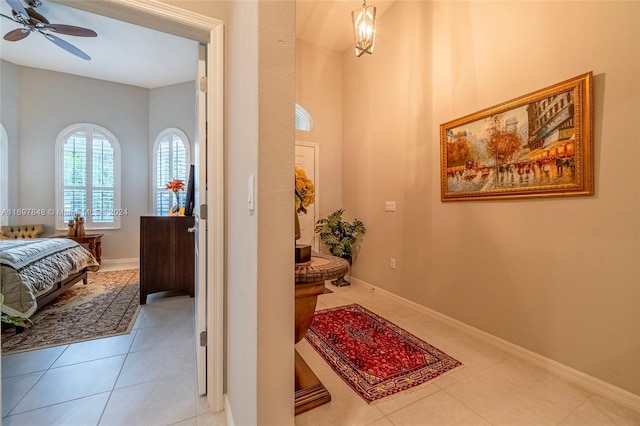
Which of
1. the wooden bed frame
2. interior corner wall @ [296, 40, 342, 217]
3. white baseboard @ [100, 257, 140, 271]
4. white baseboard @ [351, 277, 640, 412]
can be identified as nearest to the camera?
white baseboard @ [351, 277, 640, 412]

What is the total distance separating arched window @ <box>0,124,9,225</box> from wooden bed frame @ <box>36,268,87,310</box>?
1.88 m

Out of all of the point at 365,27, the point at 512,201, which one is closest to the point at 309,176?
the point at 365,27

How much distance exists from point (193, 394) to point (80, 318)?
5.96ft

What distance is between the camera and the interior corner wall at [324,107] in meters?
3.75

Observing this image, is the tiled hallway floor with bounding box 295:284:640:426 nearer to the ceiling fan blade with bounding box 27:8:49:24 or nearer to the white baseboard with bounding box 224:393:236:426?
the white baseboard with bounding box 224:393:236:426

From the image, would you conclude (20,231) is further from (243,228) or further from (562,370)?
(562,370)

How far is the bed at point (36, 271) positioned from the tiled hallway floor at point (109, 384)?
0.43 m

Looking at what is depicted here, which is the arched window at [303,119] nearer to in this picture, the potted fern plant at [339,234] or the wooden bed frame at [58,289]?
the potted fern plant at [339,234]

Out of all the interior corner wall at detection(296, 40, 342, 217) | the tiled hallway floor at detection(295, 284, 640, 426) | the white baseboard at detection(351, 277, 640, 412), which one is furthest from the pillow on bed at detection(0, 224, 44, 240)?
the white baseboard at detection(351, 277, 640, 412)

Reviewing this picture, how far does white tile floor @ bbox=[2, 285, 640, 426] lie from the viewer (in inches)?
52.9

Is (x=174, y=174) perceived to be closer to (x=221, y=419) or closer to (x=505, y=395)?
A: (x=221, y=419)

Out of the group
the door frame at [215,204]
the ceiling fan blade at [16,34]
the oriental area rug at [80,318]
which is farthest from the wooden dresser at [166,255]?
the ceiling fan blade at [16,34]

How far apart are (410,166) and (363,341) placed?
187cm

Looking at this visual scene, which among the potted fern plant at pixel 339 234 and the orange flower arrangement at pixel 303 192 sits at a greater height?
the orange flower arrangement at pixel 303 192
